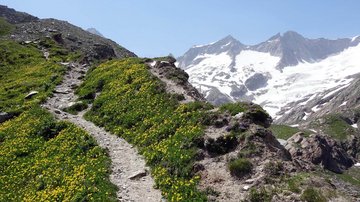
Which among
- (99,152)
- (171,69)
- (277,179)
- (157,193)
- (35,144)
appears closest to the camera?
(277,179)

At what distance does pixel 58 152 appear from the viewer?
32.5 m

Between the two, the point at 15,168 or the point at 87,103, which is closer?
the point at 15,168

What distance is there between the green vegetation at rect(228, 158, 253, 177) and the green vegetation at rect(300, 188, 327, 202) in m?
3.99

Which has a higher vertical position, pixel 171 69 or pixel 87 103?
pixel 171 69

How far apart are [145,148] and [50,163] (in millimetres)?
6869

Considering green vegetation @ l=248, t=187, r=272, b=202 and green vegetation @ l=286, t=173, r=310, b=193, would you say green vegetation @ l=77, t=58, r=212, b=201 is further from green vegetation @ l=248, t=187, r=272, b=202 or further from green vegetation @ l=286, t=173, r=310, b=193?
green vegetation @ l=286, t=173, r=310, b=193

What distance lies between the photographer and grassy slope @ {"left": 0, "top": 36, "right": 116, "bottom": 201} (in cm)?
2566

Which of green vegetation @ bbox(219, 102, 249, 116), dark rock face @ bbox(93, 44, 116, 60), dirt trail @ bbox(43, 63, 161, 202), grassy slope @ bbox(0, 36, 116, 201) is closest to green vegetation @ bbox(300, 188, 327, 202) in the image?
dirt trail @ bbox(43, 63, 161, 202)

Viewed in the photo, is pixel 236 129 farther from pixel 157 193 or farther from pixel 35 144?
pixel 35 144

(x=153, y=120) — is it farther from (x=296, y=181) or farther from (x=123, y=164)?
(x=296, y=181)

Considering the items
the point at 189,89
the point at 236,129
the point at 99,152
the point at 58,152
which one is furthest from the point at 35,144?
the point at 236,129

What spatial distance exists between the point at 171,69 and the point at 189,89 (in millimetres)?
6679

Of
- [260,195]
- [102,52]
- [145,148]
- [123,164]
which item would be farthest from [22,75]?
[260,195]

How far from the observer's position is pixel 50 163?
30578mm
